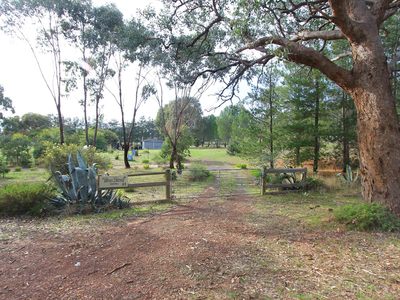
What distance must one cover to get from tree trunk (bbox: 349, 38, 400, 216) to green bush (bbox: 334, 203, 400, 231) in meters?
0.25

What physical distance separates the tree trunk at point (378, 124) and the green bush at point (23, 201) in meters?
6.78

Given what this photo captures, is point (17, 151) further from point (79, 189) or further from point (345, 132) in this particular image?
point (345, 132)

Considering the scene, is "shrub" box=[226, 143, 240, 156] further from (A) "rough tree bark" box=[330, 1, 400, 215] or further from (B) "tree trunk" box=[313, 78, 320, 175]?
(A) "rough tree bark" box=[330, 1, 400, 215]

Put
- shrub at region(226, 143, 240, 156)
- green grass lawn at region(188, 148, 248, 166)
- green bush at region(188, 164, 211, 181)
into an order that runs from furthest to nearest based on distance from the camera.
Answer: green grass lawn at region(188, 148, 248, 166) → shrub at region(226, 143, 240, 156) → green bush at region(188, 164, 211, 181)

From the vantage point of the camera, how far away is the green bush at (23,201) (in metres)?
6.29

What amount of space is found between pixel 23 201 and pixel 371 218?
6.92 m

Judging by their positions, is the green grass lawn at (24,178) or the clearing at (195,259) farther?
the green grass lawn at (24,178)

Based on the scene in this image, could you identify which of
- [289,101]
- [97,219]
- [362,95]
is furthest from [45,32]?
[362,95]

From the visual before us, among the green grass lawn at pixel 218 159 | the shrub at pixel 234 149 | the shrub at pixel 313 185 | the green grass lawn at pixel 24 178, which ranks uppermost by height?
the shrub at pixel 234 149

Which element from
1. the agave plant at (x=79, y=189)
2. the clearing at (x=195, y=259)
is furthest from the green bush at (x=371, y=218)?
the agave plant at (x=79, y=189)

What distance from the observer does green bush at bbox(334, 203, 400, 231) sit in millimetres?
5086

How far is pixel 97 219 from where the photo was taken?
6.12m

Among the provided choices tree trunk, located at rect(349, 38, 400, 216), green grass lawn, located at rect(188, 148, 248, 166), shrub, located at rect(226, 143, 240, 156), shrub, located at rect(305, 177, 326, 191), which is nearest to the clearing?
tree trunk, located at rect(349, 38, 400, 216)

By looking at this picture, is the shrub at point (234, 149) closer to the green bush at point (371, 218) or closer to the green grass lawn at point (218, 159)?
the green grass lawn at point (218, 159)
